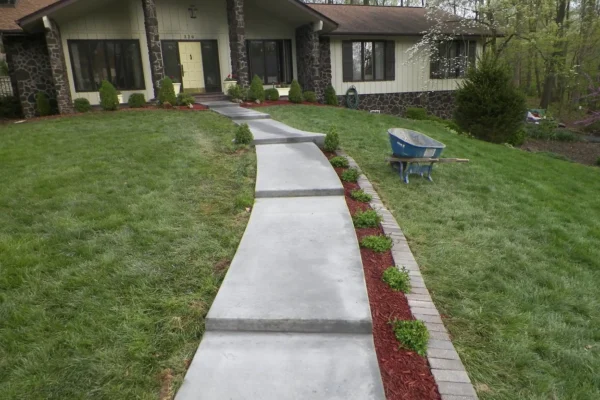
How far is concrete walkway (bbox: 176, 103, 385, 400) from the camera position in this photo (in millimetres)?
2105

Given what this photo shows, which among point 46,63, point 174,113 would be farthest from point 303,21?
point 46,63

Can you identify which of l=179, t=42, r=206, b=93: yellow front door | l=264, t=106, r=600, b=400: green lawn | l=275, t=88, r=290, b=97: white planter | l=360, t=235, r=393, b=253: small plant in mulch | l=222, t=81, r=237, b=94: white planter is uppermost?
l=179, t=42, r=206, b=93: yellow front door

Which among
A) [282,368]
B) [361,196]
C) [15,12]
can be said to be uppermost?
[15,12]

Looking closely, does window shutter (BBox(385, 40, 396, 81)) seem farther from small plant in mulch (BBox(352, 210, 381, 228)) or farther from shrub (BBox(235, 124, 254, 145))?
small plant in mulch (BBox(352, 210, 381, 228))

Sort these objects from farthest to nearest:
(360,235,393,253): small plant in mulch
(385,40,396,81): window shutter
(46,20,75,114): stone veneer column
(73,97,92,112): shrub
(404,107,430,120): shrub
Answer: (385,40,396,81): window shutter → (404,107,430,120): shrub → (73,97,92,112): shrub → (46,20,75,114): stone veneer column → (360,235,393,253): small plant in mulch

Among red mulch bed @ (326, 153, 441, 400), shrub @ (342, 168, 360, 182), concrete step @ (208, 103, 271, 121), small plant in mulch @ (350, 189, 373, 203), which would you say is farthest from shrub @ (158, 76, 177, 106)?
red mulch bed @ (326, 153, 441, 400)

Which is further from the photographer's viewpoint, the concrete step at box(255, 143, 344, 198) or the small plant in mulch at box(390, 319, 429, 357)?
the concrete step at box(255, 143, 344, 198)

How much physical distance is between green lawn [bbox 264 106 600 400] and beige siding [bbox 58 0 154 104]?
394 inches

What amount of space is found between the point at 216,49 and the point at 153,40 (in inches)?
106

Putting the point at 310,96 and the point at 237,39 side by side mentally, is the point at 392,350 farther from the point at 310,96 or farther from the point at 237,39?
the point at 237,39

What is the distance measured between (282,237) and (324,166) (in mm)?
2389

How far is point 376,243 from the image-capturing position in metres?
3.71

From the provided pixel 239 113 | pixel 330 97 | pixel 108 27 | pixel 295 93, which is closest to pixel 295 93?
pixel 295 93

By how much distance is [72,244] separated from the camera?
12.0 ft
